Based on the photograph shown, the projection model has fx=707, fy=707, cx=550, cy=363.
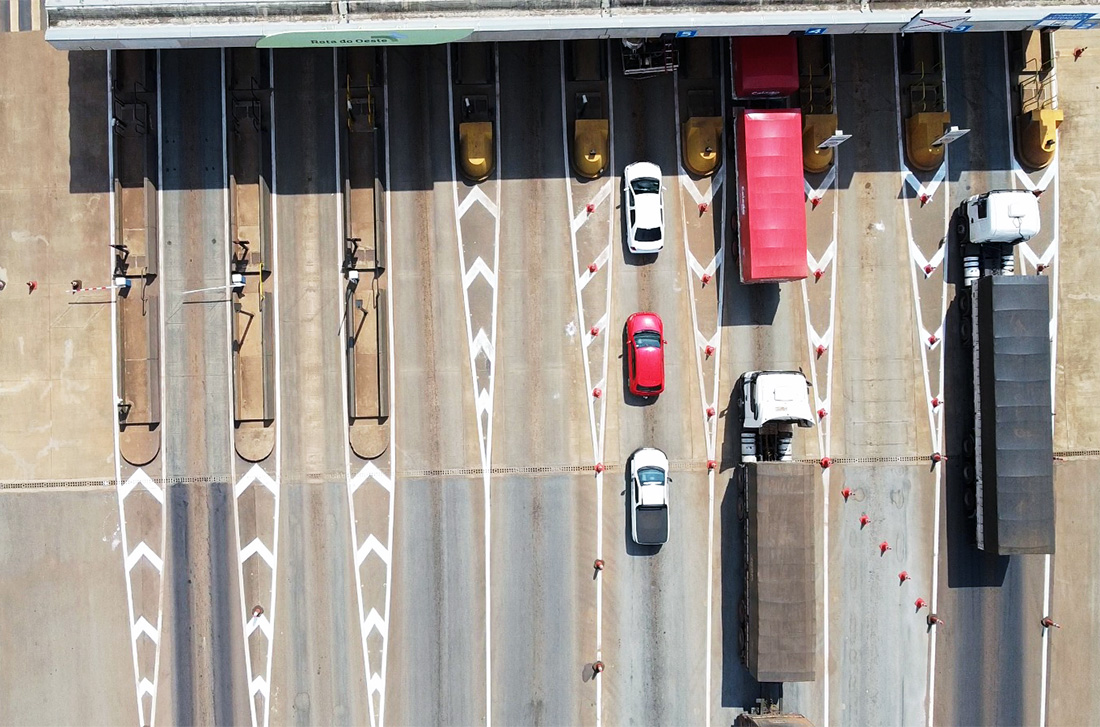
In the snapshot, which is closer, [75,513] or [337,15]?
[337,15]

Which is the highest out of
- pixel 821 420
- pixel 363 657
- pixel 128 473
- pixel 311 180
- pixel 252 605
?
pixel 311 180

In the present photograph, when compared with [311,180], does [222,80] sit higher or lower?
higher

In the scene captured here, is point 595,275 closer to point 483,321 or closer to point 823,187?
point 483,321

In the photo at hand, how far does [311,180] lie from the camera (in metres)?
26.8

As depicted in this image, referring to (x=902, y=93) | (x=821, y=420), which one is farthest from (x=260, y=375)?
(x=902, y=93)

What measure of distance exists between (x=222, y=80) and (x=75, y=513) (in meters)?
17.2

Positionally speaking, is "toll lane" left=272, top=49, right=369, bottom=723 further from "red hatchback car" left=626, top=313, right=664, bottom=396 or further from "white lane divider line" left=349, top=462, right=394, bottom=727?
"red hatchback car" left=626, top=313, right=664, bottom=396

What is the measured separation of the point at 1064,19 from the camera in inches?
945

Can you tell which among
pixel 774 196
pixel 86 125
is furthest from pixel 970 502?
pixel 86 125

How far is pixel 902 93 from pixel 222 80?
25.9 metres

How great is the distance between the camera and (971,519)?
2678cm

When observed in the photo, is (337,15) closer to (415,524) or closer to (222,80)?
(222,80)

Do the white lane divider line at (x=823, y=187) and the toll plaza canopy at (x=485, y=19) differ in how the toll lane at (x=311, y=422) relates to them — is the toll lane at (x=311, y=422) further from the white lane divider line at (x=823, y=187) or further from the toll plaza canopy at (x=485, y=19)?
the white lane divider line at (x=823, y=187)

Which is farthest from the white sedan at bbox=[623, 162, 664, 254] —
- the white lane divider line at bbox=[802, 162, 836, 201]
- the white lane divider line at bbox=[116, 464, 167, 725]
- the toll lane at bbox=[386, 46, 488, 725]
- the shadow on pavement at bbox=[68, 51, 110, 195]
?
the white lane divider line at bbox=[116, 464, 167, 725]
